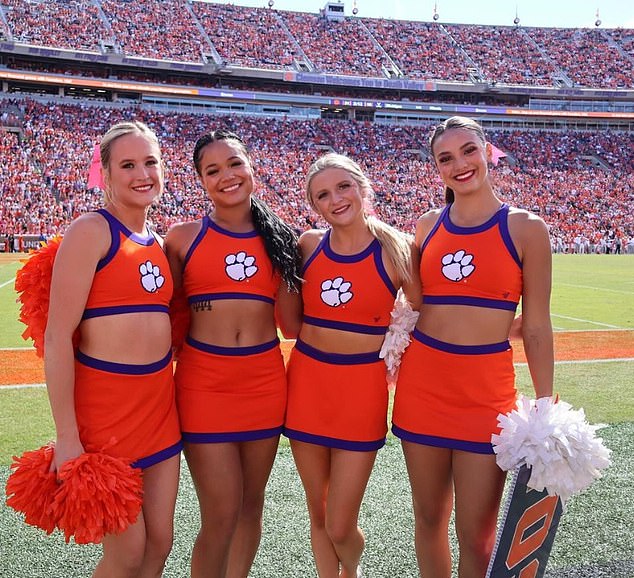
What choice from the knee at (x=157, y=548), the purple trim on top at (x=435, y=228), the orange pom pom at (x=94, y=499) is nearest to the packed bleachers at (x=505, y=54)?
the purple trim on top at (x=435, y=228)

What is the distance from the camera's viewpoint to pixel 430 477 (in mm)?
2562

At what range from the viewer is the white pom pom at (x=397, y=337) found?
9.05 feet

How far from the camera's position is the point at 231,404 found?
2680 mm

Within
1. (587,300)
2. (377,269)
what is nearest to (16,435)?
(377,269)

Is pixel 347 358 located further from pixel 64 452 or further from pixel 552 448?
pixel 64 452

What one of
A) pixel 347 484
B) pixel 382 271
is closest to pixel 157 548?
pixel 347 484

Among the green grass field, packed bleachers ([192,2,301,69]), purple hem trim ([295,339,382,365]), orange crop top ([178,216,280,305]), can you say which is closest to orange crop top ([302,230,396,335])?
purple hem trim ([295,339,382,365])

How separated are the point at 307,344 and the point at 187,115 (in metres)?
35.1

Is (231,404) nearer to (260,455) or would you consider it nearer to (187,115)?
(260,455)

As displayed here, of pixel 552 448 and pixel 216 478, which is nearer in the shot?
pixel 552 448

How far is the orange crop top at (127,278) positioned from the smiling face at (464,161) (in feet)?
4.02

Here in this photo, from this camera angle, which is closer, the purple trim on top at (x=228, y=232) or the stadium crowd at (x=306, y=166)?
the purple trim on top at (x=228, y=232)

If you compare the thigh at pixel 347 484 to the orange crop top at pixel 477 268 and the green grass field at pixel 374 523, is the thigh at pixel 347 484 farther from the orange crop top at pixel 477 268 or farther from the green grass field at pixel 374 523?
A: the orange crop top at pixel 477 268

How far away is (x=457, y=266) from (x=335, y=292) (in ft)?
1.77
